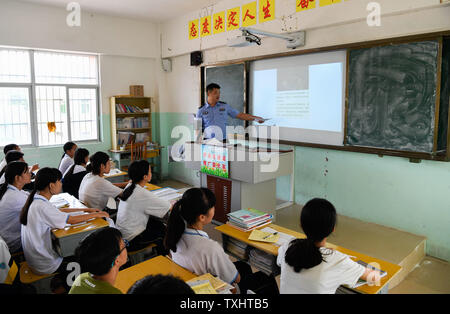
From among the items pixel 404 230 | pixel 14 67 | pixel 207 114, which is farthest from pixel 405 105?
pixel 14 67

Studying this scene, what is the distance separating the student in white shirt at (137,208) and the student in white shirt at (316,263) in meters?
1.46

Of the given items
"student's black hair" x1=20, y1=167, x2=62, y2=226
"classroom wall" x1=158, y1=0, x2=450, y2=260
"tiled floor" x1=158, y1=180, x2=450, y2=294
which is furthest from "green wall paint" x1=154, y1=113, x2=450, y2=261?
"student's black hair" x1=20, y1=167, x2=62, y2=226

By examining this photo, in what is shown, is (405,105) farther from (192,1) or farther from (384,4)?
(192,1)

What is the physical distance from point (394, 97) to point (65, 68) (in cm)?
551

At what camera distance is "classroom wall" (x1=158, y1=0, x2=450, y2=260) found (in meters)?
3.22

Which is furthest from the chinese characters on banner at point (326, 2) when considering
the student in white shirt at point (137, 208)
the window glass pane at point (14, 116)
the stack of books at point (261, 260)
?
the window glass pane at point (14, 116)

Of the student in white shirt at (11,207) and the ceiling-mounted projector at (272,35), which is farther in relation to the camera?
the ceiling-mounted projector at (272,35)

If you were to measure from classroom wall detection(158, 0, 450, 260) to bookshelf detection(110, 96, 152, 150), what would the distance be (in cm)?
240

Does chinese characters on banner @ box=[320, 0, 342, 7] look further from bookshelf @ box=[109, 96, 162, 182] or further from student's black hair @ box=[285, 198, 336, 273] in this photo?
bookshelf @ box=[109, 96, 162, 182]

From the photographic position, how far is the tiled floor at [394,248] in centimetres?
284

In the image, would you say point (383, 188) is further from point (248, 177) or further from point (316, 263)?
point (316, 263)

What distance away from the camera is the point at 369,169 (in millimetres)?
3768

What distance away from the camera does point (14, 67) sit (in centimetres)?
553

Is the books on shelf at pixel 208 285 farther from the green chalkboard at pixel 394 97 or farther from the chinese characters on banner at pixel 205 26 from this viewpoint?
the chinese characters on banner at pixel 205 26
